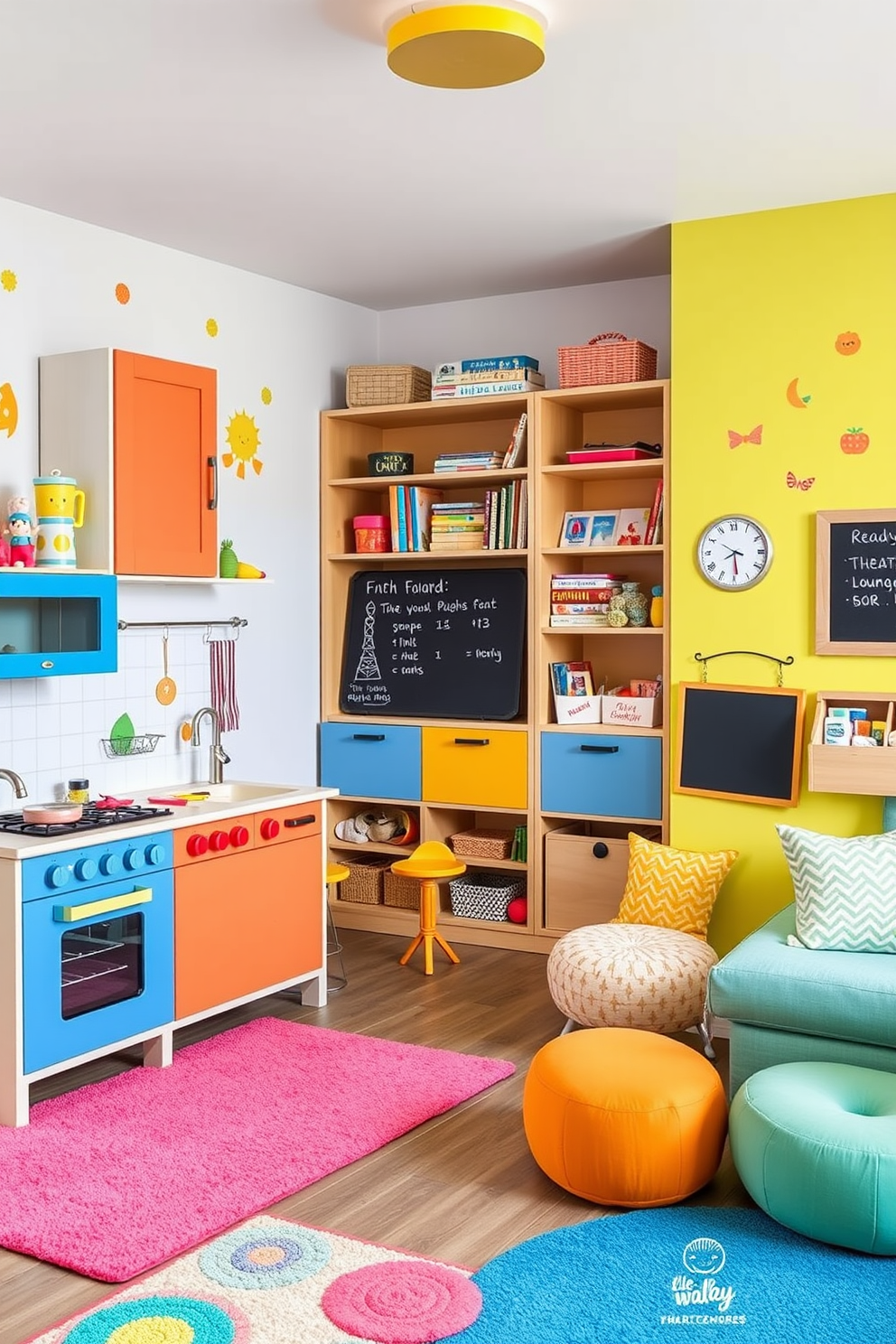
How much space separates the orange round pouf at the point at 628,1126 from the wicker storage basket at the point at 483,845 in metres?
2.09

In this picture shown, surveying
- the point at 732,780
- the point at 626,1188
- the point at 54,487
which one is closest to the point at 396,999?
the point at 732,780

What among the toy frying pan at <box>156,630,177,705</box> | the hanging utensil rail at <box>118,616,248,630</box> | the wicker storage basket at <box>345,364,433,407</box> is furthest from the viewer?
the wicker storage basket at <box>345,364,433,407</box>

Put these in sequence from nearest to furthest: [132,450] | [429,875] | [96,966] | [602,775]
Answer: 1. [96,966]
2. [132,450]
3. [429,875]
4. [602,775]

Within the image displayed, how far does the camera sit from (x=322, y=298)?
5.50m

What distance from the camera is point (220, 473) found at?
16.2 feet

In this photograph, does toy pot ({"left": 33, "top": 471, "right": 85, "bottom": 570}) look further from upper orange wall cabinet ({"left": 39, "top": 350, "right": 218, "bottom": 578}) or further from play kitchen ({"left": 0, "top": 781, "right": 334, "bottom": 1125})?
play kitchen ({"left": 0, "top": 781, "right": 334, "bottom": 1125})

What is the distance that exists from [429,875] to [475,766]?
0.59 m

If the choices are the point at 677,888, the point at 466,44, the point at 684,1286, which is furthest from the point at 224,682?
the point at 684,1286

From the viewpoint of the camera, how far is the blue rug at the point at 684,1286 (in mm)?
2457

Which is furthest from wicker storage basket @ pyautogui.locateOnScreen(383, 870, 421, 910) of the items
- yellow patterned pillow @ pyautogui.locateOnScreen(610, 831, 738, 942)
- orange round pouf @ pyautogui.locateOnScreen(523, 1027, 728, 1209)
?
orange round pouf @ pyautogui.locateOnScreen(523, 1027, 728, 1209)

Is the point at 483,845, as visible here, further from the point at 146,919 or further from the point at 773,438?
the point at 773,438

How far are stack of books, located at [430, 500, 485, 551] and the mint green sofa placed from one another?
2279 mm

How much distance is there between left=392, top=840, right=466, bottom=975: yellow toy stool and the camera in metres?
4.81

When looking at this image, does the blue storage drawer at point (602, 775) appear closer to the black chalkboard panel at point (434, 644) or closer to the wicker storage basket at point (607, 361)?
the black chalkboard panel at point (434, 644)
